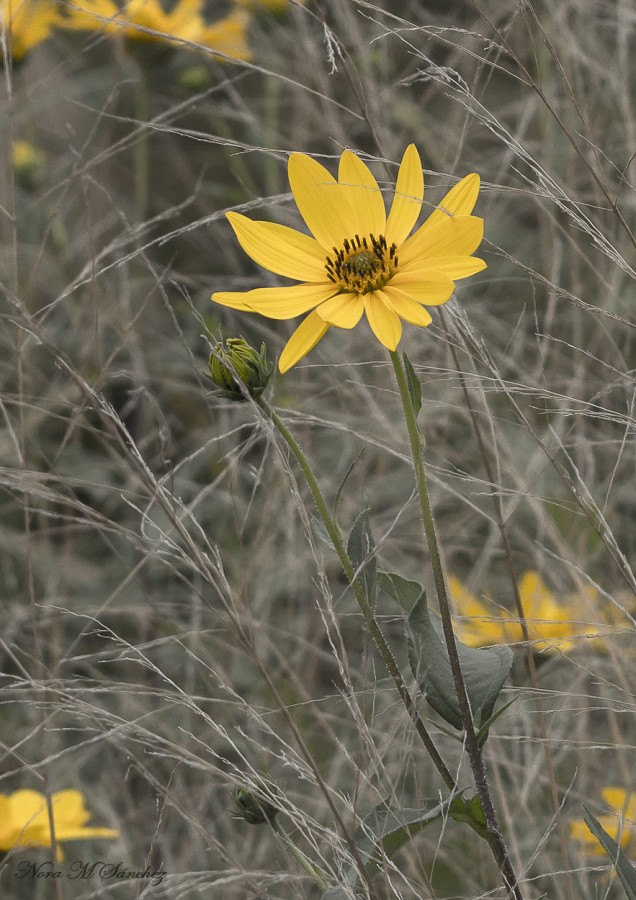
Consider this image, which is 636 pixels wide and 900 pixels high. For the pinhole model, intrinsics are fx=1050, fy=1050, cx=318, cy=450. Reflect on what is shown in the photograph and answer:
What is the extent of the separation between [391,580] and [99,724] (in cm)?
17

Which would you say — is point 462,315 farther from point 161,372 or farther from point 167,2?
point 167,2

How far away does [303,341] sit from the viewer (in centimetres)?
50

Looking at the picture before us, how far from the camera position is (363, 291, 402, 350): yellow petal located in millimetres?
470

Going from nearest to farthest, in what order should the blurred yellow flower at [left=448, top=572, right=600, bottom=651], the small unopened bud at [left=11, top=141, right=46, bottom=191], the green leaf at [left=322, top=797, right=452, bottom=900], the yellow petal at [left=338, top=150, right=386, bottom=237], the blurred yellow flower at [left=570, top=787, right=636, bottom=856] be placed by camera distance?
the green leaf at [left=322, top=797, right=452, bottom=900]
the yellow petal at [left=338, top=150, right=386, bottom=237]
the blurred yellow flower at [left=570, top=787, right=636, bottom=856]
the blurred yellow flower at [left=448, top=572, right=600, bottom=651]
the small unopened bud at [left=11, top=141, right=46, bottom=191]

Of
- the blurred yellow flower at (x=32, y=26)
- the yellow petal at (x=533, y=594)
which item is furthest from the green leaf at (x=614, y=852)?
the blurred yellow flower at (x=32, y=26)

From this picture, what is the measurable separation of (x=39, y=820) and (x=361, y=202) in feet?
1.82

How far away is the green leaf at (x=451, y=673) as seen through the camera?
1.64 ft

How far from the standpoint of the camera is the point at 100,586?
142 cm


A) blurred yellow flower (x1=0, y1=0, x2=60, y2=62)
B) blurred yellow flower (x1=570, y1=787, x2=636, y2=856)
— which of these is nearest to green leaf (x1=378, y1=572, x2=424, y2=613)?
blurred yellow flower (x1=570, y1=787, x2=636, y2=856)

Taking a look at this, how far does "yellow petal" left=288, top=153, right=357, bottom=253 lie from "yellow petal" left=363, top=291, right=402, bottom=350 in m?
0.05

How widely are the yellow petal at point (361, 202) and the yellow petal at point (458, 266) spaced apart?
0.07 meters

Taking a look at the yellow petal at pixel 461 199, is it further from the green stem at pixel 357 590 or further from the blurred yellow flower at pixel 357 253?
the green stem at pixel 357 590

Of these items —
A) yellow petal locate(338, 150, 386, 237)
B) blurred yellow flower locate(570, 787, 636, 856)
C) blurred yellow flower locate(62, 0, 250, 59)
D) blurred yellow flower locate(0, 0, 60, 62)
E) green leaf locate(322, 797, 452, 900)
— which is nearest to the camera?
green leaf locate(322, 797, 452, 900)

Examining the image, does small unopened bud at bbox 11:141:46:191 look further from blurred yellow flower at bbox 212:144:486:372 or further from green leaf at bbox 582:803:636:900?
green leaf at bbox 582:803:636:900
